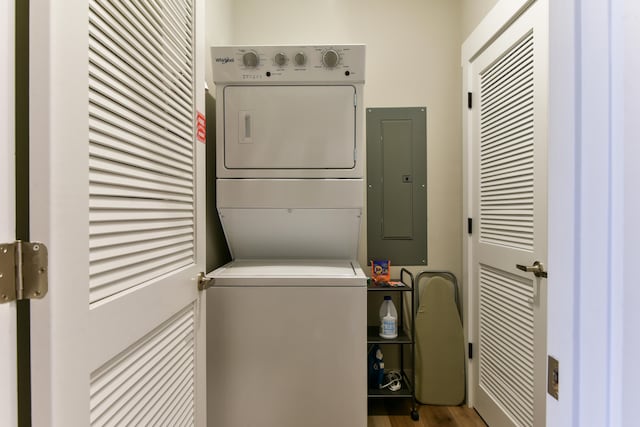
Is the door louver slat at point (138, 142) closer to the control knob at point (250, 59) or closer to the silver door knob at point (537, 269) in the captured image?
the control knob at point (250, 59)

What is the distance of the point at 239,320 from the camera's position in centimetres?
154

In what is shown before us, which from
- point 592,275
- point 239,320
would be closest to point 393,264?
point 239,320

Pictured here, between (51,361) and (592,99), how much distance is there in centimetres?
99

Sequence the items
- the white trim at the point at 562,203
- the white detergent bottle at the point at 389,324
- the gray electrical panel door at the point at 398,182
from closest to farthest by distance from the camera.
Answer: the white trim at the point at 562,203 → the white detergent bottle at the point at 389,324 → the gray electrical panel door at the point at 398,182

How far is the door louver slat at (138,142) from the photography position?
2.40 ft

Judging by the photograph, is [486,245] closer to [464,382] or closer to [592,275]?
[464,382]

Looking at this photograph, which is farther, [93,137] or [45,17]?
[93,137]

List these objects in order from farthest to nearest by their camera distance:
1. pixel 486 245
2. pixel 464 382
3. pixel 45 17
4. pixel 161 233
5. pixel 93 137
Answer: pixel 464 382, pixel 486 245, pixel 161 233, pixel 93 137, pixel 45 17

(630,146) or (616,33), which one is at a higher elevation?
(616,33)

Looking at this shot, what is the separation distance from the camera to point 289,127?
1.70 m

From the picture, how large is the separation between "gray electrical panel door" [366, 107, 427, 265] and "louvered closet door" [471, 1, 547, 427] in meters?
0.39

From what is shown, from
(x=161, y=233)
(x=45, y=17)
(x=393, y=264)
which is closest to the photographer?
(x=45, y=17)

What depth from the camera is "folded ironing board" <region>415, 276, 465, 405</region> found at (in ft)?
→ 7.36

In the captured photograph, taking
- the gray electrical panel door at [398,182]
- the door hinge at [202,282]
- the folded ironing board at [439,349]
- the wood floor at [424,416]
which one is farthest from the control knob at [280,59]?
the wood floor at [424,416]
